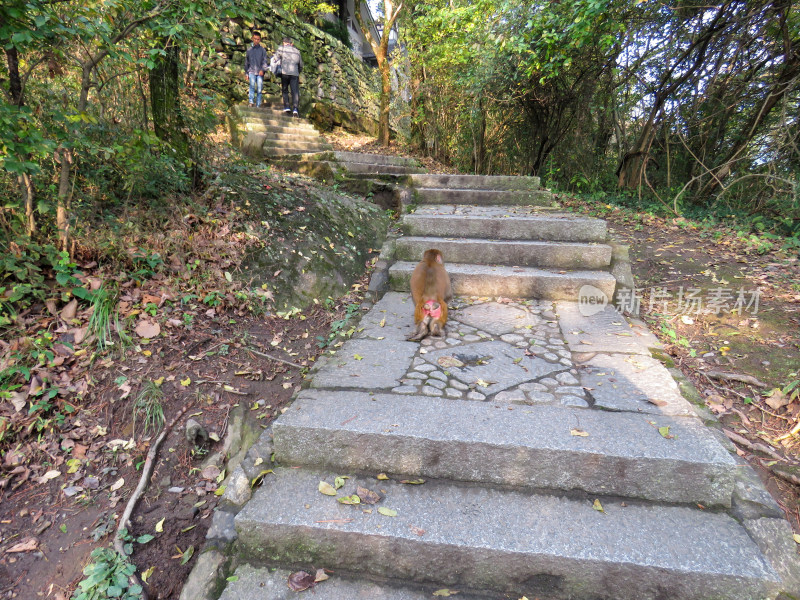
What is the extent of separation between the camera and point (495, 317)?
10.4 ft

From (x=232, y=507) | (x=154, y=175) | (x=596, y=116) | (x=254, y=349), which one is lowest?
(x=232, y=507)

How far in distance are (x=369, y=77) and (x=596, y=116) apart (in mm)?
10387

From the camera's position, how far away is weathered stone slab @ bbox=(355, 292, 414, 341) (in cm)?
291

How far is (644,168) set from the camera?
22.4 feet

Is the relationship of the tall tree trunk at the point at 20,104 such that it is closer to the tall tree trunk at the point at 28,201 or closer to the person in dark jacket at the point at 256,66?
the tall tree trunk at the point at 28,201

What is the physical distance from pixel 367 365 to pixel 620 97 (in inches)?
301

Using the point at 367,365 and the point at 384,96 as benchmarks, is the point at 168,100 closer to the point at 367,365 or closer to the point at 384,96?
the point at 367,365

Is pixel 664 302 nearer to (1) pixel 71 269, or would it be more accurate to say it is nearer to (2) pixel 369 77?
(1) pixel 71 269

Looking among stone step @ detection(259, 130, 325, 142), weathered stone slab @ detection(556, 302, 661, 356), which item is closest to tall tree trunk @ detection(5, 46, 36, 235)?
weathered stone slab @ detection(556, 302, 661, 356)

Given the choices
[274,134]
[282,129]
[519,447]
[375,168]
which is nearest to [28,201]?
[519,447]

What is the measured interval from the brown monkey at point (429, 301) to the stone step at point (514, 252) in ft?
3.58

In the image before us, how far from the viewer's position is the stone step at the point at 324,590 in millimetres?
1491

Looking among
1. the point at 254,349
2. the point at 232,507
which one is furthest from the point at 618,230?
the point at 232,507

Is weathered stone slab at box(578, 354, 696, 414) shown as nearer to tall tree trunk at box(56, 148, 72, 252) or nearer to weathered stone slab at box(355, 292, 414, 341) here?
weathered stone slab at box(355, 292, 414, 341)
